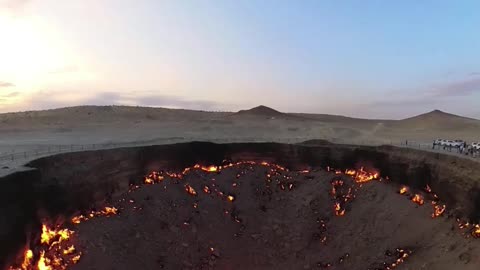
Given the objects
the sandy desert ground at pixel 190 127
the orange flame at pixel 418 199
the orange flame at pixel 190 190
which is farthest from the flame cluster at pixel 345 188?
the sandy desert ground at pixel 190 127

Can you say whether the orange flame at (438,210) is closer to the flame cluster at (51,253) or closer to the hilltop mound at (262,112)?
the flame cluster at (51,253)

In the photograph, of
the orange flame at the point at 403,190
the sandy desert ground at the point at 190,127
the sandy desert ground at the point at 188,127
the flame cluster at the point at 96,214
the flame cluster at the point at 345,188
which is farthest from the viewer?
the sandy desert ground at the point at 188,127

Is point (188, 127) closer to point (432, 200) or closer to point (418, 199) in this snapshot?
point (418, 199)

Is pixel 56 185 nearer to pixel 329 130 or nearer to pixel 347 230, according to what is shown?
pixel 347 230

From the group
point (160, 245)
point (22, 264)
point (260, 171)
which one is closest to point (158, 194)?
point (160, 245)

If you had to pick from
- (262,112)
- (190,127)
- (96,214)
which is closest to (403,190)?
(96,214)

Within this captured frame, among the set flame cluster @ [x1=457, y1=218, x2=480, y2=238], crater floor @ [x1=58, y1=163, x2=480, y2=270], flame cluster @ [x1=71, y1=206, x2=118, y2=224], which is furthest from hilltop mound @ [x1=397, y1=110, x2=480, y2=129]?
flame cluster @ [x1=71, y1=206, x2=118, y2=224]
